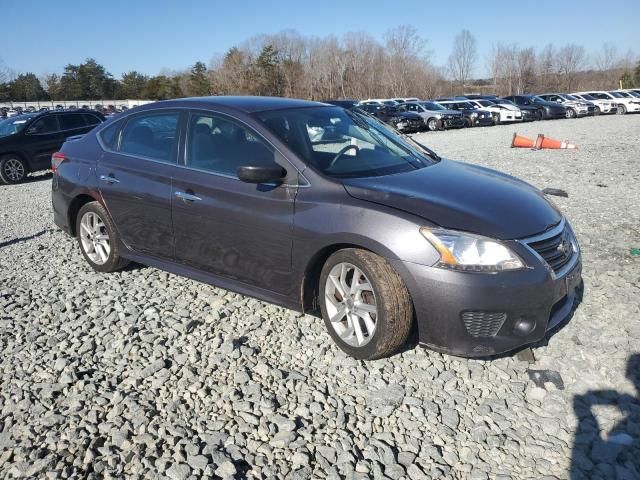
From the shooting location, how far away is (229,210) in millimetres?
3961

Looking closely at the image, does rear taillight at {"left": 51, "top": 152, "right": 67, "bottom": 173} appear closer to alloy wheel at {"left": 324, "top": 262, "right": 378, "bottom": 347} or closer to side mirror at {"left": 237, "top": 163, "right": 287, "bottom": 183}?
side mirror at {"left": 237, "top": 163, "right": 287, "bottom": 183}

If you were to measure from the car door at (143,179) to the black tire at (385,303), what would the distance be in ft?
5.91

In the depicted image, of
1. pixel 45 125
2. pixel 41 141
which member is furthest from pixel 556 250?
pixel 45 125

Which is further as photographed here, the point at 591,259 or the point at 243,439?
the point at 591,259

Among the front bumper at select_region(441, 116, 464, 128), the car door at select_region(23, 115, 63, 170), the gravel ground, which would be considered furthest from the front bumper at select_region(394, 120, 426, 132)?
the gravel ground

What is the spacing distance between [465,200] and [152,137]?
9.07ft

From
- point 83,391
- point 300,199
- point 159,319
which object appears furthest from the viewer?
point 159,319

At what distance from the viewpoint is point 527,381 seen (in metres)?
3.29

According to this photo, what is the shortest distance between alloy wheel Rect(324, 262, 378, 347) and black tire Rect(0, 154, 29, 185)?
12.1 meters

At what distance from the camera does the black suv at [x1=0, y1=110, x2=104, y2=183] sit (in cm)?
1288

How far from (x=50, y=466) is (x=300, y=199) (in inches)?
81.6

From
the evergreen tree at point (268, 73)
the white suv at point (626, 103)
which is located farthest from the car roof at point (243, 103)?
the evergreen tree at point (268, 73)

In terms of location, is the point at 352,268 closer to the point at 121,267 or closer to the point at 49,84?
the point at 121,267

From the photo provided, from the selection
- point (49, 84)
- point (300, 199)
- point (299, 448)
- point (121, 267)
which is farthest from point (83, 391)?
point (49, 84)
